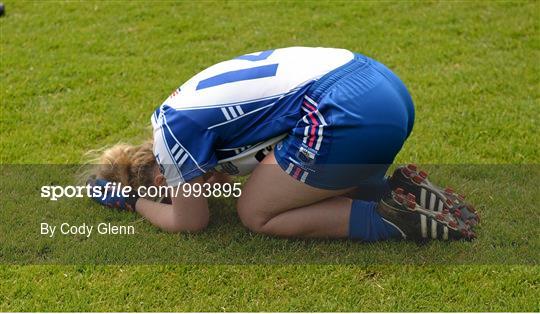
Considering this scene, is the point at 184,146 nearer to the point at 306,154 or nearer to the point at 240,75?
the point at 240,75

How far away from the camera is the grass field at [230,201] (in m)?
3.14

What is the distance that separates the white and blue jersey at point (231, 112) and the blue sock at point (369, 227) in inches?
19.4

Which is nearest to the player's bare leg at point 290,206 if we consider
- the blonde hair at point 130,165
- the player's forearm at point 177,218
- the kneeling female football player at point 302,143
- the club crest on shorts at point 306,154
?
the kneeling female football player at point 302,143

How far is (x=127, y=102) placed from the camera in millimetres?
5020

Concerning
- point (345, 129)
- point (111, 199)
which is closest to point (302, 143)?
point (345, 129)

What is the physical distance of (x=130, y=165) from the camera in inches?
147

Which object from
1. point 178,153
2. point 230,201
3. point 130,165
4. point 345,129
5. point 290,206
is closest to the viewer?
point 345,129

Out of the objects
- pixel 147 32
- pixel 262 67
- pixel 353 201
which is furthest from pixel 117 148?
pixel 147 32

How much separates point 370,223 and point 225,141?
2.38 ft

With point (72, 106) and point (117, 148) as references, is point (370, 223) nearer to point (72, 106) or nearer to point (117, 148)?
point (117, 148)

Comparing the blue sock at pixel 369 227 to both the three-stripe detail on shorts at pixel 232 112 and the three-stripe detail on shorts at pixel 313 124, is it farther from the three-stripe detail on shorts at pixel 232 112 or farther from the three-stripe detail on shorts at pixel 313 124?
the three-stripe detail on shorts at pixel 232 112

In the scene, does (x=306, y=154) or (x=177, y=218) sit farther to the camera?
(x=177, y=218)

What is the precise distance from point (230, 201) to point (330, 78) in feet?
3.02

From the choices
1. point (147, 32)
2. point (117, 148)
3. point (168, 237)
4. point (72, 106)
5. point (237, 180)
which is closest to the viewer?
point (168, 237)
